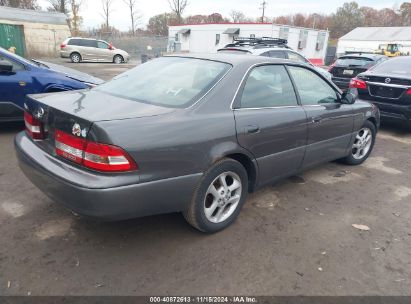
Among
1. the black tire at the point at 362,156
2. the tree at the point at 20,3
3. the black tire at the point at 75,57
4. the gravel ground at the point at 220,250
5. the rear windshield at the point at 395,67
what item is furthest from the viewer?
the tree at the point at 20,3

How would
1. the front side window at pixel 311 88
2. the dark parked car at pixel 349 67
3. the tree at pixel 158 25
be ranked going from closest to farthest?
the front side window at pixel 311 88, the dark parked car at pixel 349 67, the tree at pixel 158 25

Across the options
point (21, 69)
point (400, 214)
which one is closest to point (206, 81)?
point (400, 214)

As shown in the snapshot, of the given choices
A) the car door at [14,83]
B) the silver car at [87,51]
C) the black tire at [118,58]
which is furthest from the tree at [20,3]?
the car door at [14,83]

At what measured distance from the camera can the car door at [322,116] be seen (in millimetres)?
3699

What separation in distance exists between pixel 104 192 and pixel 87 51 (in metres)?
22.5

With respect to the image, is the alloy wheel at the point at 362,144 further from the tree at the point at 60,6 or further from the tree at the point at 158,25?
the tree at the point at 158,25

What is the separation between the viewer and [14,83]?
5176mm

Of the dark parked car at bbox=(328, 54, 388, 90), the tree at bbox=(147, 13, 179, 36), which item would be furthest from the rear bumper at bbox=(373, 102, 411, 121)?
the tree at bbox=(147, 13, 179, 36)

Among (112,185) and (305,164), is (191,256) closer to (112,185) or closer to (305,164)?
(112,185)

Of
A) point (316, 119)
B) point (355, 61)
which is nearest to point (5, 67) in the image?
point (316, 119)

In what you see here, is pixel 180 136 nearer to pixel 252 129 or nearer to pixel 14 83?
pixel 252 129

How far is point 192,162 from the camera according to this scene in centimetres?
259

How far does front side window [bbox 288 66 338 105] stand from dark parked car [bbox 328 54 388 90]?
6.72 metres

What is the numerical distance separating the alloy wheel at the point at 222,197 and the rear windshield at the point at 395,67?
17.8ft
